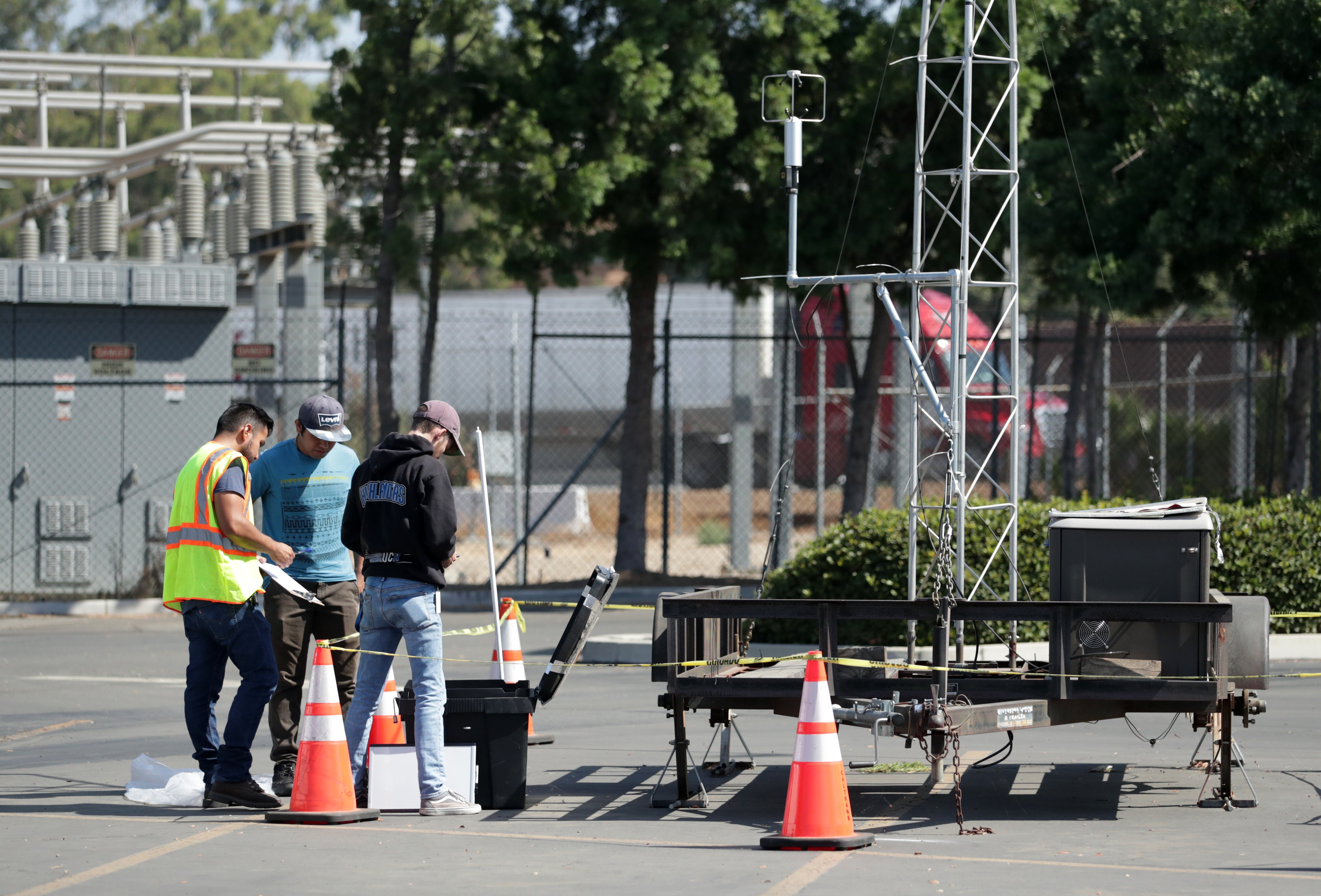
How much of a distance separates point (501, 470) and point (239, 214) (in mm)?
6235

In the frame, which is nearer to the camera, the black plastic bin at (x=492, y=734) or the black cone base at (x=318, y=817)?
the black cone base at (x=318, y=817)

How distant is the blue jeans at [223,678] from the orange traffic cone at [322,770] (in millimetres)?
436

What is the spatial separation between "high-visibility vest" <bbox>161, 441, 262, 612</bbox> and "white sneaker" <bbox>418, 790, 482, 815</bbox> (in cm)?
136

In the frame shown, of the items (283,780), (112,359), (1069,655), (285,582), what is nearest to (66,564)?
(112,359)

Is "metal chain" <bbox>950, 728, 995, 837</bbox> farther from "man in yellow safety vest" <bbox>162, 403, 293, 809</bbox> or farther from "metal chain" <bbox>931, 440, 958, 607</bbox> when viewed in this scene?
"man in yellow safety vest" <bbox>162, 403, 293, 809</bbox>

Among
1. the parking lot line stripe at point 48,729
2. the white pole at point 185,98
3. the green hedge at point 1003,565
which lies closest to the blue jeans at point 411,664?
the parking lot line stripe at point 48,729

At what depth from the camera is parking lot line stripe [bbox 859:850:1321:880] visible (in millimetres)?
6535

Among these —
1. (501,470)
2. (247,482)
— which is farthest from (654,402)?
(247,482)

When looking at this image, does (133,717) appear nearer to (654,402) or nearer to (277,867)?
(277,867)

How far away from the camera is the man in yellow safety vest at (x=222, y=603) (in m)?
8.03

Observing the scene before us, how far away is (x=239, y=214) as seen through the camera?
26.8 m

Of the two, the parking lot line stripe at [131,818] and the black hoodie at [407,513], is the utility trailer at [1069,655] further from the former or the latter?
the parking lot line stripe at [131,818]

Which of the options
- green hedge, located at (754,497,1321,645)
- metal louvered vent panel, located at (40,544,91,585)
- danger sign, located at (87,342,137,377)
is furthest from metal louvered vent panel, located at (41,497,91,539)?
green hedge, located at (754,497,1321,645)

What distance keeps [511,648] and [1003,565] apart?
17.1 feet
